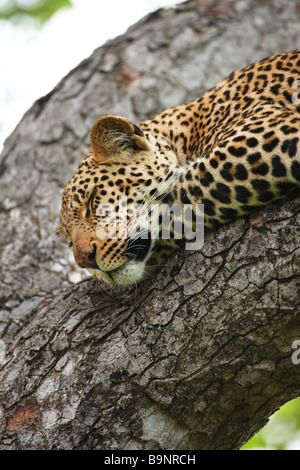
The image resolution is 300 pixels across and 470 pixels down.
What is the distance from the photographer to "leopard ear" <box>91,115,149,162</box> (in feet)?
16.9

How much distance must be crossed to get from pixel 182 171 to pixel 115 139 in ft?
→ 2.21

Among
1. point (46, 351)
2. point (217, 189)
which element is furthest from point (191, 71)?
point (46, 351)

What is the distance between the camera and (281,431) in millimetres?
9625

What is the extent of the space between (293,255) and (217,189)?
2.84 feet

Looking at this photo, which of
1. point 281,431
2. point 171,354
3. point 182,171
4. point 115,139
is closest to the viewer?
point 171,354

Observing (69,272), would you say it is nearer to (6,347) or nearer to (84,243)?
(6,347)
